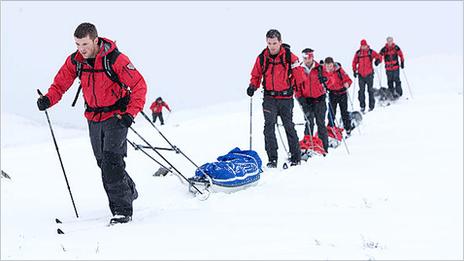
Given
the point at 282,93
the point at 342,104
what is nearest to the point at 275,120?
the point at 282,93

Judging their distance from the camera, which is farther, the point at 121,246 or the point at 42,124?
the point at 42,124

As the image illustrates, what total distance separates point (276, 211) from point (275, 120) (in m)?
3.26

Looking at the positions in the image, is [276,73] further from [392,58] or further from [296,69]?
[392,58]

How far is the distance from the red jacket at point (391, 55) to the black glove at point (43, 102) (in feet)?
50.8

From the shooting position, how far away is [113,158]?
5.34 m

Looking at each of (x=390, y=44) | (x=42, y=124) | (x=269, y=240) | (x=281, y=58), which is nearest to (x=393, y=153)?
(x=281, y=58)

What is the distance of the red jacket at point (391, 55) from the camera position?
726 inches

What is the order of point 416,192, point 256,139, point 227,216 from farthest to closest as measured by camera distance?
point 256,139 → point 416,192 → point 227,216

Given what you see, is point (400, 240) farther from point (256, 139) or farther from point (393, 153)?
point (256, 139)

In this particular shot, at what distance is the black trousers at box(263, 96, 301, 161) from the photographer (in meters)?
8.30

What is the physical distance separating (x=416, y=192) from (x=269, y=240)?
256 cm

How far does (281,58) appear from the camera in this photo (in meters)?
7.95

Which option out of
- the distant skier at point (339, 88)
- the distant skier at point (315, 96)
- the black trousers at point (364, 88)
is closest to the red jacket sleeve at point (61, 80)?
the distant skier at point (315, 96)

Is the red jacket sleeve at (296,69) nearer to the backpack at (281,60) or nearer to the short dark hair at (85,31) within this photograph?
the backpack at (281,60)
